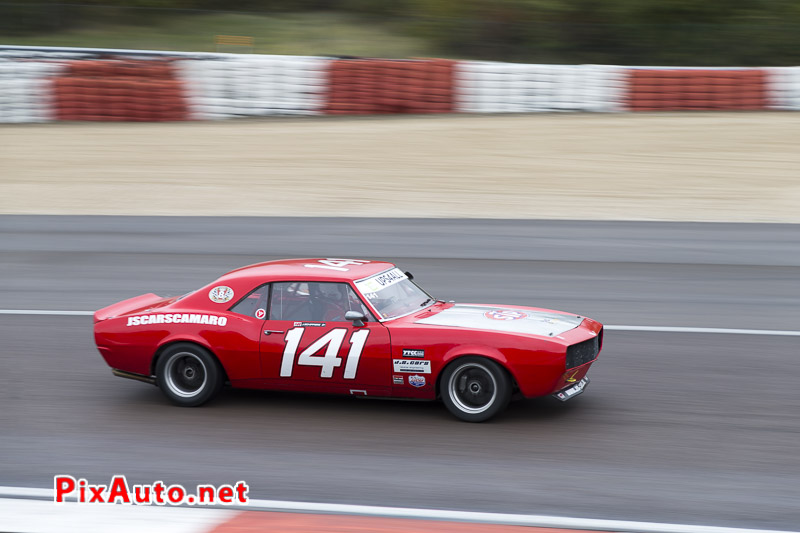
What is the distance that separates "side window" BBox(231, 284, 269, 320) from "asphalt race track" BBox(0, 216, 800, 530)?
29.6 inches

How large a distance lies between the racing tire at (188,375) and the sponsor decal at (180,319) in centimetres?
18

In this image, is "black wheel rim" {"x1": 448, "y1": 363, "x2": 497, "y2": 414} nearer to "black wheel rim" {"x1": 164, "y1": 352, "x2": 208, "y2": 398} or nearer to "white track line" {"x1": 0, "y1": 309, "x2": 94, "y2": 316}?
"black wheel rim" {"x1": 164, "y1": 352, "x2": 208, "y2": 398}

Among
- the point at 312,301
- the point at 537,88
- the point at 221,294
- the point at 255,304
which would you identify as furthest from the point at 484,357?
the point at 537,88

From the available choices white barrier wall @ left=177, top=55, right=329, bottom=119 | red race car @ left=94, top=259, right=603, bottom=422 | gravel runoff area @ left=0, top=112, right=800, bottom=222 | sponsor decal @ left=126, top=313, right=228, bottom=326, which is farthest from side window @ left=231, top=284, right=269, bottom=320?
white barrier wall @ left=177, top=55, right=329, bottom=119

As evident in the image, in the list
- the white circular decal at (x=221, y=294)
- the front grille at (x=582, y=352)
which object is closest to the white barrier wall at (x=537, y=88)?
the white circular decal at (x=221, y=294)

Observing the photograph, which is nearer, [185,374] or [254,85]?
[185,374]

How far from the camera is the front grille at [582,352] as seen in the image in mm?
6406

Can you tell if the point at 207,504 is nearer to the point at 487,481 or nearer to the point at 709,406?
the point at 487,481

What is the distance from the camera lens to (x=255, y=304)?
22.8 feet

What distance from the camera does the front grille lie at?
6.41m

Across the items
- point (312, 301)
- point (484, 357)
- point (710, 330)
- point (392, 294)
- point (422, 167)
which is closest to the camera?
point (484, 357)

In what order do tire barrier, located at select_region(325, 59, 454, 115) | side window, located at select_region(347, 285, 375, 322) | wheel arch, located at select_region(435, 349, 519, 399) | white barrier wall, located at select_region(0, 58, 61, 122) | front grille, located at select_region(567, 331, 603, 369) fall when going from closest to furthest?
wheel arch, located at select_region(435, 349, 519, 399)
front grille, located at select_region(567, 331, 603, 369)
side window, located at select_region(347, 285, 375, 322)
white barrier wall, located at select_region(0, 58, 61, 122)
tire barrier, located at select_region(325, 59, 454, 115)

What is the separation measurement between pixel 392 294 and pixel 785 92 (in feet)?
60.5

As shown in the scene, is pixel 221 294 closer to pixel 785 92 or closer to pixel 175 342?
pixel 175 342
